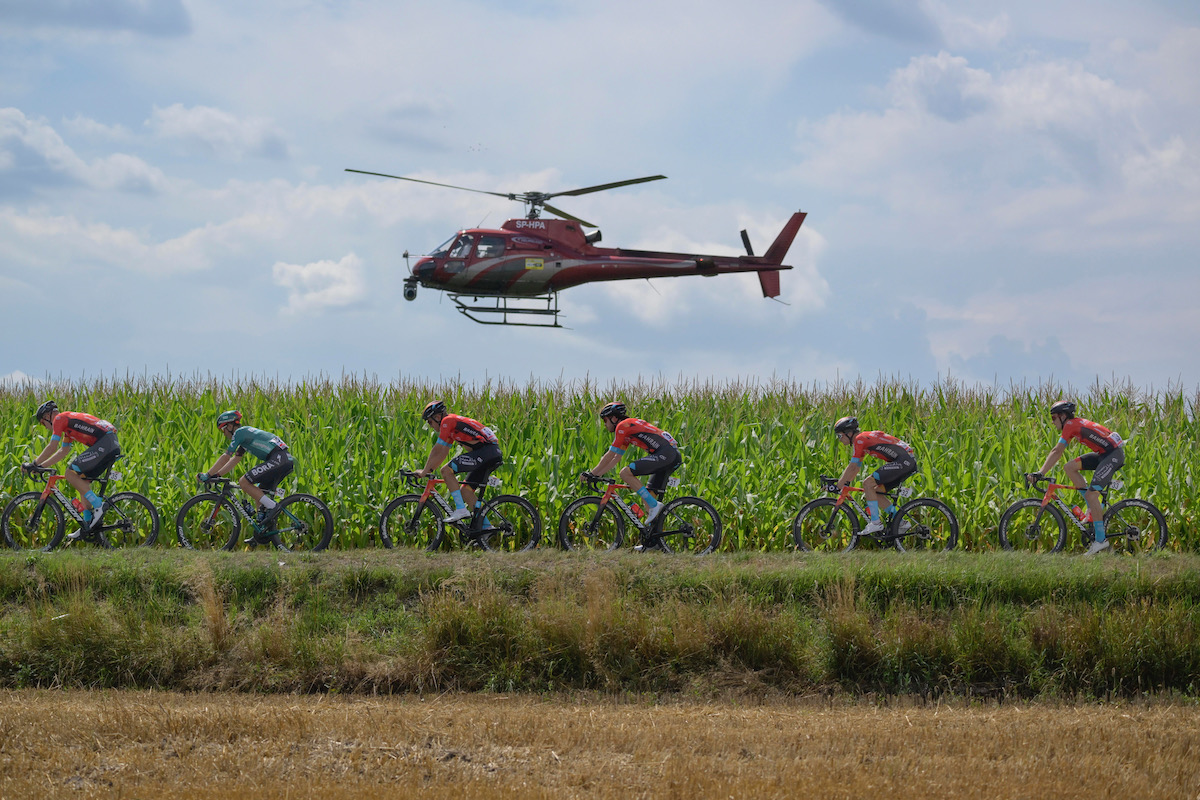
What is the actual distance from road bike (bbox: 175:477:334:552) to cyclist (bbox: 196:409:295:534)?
141 mm

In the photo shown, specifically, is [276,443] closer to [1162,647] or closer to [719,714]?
[719,714]

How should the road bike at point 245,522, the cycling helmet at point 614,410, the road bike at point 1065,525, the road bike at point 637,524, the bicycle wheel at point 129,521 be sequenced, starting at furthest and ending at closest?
the bicycle wheel at point 129,521, the road bike at point 245,522, the road bike at point 1065,525, the cycling helmet at point 614,410, the road bike at point 637,524

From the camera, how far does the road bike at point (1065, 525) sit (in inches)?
611

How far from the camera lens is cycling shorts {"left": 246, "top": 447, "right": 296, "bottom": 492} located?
15.8m

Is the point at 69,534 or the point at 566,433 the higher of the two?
the point at 566,433

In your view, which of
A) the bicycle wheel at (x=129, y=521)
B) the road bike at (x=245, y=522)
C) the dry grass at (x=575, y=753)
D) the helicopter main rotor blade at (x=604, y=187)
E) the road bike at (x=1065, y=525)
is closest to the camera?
the dry grass at (x=575, y=753)

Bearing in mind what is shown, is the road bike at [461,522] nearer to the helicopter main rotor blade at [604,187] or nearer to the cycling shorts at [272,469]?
the cycling shorts at [272,469]

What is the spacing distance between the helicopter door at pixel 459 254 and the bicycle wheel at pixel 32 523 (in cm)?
1378

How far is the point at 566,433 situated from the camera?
18562mm

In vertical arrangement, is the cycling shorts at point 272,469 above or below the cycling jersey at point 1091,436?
below

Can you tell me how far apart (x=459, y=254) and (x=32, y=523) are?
14.7 metres

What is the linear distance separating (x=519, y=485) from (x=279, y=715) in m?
8.03

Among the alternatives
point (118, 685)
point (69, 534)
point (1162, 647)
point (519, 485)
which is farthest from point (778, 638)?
point (69, 534)

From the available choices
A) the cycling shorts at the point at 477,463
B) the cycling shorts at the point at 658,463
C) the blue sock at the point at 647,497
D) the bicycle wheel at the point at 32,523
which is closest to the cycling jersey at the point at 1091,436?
the cycling shorts at the point at 658,463
